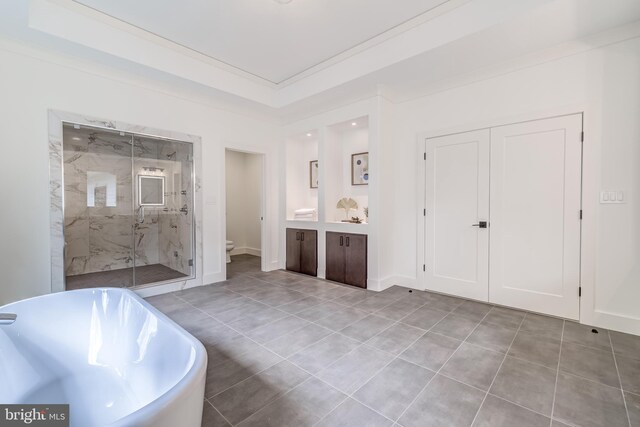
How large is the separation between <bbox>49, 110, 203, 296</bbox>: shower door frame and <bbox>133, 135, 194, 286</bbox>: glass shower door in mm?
87

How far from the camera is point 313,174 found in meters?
5.30

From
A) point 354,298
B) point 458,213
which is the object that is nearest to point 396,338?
point 354,298

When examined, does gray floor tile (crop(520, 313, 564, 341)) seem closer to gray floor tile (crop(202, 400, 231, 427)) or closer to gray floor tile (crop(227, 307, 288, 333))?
gray floor tile (crop(227, 307, 288, 333))

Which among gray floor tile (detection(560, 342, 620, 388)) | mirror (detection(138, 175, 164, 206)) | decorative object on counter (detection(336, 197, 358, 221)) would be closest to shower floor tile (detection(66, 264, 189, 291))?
mirror (detection(138, 175, 164, 206))

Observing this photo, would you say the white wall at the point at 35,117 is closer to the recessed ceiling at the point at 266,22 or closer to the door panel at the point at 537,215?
the recessed ceiling at the point at 266,22

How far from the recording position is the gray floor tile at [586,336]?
7.75 feet

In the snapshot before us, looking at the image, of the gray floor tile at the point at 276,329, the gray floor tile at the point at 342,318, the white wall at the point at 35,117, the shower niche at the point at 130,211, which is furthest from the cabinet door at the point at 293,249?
the white wall at the point at 35,117

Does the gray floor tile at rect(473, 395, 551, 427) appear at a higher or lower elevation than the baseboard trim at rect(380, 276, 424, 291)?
lower

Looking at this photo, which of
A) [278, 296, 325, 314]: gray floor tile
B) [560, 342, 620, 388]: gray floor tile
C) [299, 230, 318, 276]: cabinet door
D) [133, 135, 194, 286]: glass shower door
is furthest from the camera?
[299, 230, 318, 276]: cabinet door

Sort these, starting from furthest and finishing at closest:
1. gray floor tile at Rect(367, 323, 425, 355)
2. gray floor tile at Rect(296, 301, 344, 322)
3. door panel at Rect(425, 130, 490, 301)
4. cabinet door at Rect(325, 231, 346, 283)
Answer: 1. cabinet door at Rect(325, 231, 346, 283)
2. door panel at Rect(425, 130, 490, 301)
3. gray floor tile at Rect(296, 301, 344, 322)
4. gray floor tile at Rect(367, 323, 425, 355)

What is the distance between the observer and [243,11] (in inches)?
108

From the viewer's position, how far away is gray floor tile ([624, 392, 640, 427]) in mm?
1544

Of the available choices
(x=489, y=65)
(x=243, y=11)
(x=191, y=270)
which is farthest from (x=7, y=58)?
(x=489, y=65)

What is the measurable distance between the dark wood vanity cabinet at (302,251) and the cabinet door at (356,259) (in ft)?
2.14
